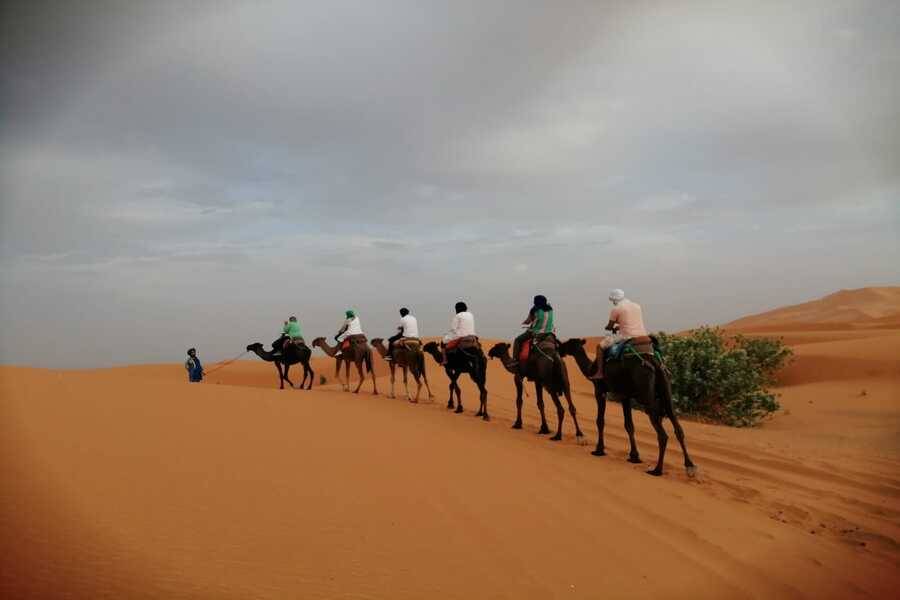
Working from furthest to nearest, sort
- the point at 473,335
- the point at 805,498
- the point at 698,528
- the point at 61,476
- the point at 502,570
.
Result: 1. the point at 473,335
2. the point at 805,498
3. the point at 698,528
4. the point at 61,476
5. the point at 502,570

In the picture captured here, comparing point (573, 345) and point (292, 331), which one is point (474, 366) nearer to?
point (573, 345)

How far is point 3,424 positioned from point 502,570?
25.7 ft

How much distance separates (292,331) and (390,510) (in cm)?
1595

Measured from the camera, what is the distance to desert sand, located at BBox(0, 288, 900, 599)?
17.1ft

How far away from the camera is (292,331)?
2212 cm

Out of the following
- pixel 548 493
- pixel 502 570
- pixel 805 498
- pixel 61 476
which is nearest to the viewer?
pixel 502 570

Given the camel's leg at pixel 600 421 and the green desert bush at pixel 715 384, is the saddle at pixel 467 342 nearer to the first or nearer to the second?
the camel's leg at pixel 600 421

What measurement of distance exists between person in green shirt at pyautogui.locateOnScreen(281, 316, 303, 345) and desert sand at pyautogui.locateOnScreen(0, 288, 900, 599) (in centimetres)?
846

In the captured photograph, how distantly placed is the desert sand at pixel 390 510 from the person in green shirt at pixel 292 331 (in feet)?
27.7

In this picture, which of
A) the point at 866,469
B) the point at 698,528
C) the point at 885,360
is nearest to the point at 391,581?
the point at 698,528

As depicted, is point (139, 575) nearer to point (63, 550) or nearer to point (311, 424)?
point (63, 550)

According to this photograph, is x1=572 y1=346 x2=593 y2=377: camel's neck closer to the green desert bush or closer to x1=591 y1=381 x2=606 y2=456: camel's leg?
x1=591 y1=381 x2=606 y2=456: camel's leg

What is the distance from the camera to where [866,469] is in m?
11.2

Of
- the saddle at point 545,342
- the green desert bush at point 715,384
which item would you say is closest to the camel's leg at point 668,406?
the saddle at point 545,342
